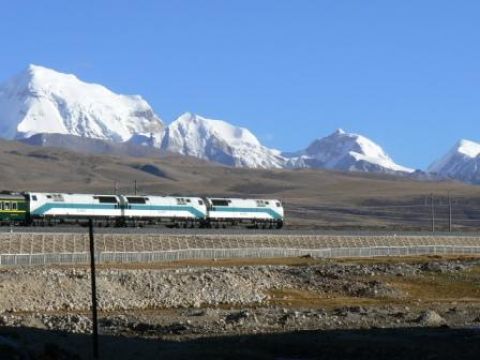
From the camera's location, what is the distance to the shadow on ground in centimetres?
3647

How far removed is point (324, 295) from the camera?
68125mm

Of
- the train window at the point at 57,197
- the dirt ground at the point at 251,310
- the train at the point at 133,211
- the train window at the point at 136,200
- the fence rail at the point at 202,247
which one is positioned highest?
the train window at the point at 57,197

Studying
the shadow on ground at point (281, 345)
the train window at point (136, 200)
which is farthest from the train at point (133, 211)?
the shadow on ground at point (281, 345)

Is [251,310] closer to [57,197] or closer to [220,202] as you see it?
[57,197]

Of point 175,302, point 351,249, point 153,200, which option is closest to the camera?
point 175,302

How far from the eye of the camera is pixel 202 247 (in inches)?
3625

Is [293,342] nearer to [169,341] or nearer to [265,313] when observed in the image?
[169,341]

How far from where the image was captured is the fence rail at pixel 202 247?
77.2 m

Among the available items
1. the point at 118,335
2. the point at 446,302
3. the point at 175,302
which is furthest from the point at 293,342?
the point at 446,302

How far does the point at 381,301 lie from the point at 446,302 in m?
3.81

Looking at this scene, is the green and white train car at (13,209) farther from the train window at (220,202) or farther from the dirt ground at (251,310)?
the dirt ground at (251,310)

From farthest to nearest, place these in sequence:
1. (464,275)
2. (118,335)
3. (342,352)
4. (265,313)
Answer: (464,275) < (265,313) < (118,335) < (342,352)

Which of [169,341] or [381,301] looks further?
[381,301]

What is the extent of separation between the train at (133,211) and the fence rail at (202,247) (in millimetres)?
13961
